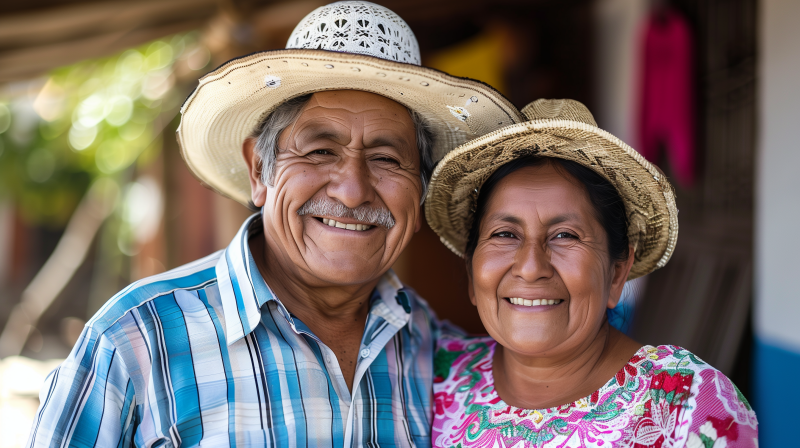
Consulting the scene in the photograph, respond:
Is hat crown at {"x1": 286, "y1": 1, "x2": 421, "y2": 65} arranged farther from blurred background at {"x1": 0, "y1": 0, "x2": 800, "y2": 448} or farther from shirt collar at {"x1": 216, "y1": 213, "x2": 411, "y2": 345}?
blurred background at {"x1": 0, "y1": 0, "x2": 800, "y2": 448}

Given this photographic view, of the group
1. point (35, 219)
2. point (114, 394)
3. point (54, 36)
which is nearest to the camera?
point (114, 394)

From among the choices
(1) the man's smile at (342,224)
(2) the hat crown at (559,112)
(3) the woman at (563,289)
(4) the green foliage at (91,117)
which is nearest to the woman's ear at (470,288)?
(3) the woman at (563,289)

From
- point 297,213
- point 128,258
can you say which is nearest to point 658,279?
point 297,213

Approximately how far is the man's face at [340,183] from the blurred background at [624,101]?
538mm

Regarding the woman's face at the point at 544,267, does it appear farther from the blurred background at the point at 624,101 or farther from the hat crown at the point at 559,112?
the blurred background at the point at 624,101

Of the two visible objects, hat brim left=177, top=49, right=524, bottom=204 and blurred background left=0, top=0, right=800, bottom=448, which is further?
blurred background left=0, top=0, right=800, bottom=448

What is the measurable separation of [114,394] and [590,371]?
1324 millimetres

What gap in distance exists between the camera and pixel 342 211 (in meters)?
1.90

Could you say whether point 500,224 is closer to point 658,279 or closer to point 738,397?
point 738,397

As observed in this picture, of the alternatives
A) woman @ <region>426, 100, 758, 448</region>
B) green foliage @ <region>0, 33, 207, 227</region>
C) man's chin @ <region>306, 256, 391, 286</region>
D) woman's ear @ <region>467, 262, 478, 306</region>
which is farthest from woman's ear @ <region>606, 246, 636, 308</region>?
green foliage @ <region>0, 33, 207, 227</region>

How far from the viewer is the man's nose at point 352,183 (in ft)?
6.16

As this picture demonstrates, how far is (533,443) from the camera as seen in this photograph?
1725 mm

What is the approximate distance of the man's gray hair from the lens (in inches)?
78.4

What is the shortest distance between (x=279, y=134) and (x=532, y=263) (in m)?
0.92
